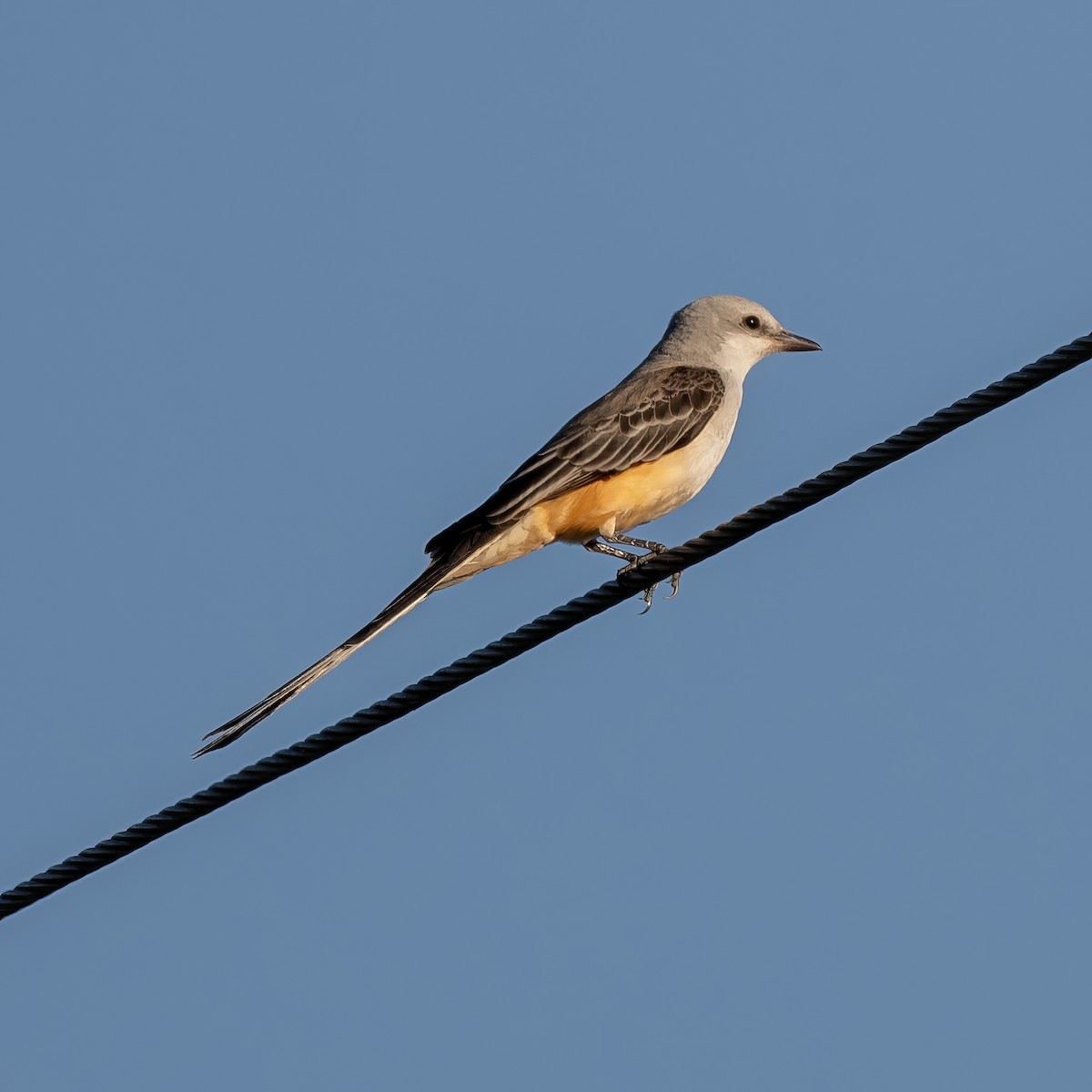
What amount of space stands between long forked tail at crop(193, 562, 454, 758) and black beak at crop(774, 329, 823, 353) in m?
2.89

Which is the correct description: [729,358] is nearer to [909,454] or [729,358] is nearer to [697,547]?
[697,547]

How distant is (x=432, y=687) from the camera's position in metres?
5.43

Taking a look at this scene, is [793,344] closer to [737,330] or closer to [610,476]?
[737,330]

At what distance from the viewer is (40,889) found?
17.5 ft

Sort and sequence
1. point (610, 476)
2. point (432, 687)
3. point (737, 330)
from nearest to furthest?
point (432, 687), point (610, 476), point (737, 330)

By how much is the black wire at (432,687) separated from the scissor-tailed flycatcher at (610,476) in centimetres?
182

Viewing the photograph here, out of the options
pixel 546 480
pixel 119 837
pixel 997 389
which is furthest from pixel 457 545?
pixel 997 389

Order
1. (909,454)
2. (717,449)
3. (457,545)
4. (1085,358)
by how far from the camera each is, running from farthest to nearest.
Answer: (717,449) → (457,545) → (909,454) → (1085,358)

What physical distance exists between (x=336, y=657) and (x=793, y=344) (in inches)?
163

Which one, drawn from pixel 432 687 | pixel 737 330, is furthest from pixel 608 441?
pixel 432 687

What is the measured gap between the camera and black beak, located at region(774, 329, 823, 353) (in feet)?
32.1

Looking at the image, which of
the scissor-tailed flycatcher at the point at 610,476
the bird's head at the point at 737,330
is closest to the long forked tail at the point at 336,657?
the scissor-tailed flycatcher at the point at 610,476

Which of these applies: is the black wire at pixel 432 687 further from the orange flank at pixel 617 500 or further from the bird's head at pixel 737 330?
the bird's head at pixel 737 330

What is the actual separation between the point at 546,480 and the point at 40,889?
3.51m
